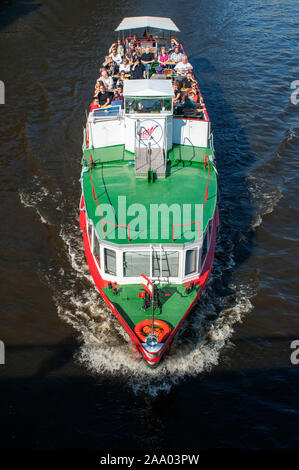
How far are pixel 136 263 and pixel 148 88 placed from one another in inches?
246

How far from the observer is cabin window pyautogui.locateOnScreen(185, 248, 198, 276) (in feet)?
45.8

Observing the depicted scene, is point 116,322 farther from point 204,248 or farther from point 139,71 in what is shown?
point 139,71

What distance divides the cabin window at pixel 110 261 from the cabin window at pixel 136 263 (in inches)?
15.2

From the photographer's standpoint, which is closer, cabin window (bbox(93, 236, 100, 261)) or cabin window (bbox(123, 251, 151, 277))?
cabin window (bbox(123, 251, 151, 277))

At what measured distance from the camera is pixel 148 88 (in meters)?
15.4

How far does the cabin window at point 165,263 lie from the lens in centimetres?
1382

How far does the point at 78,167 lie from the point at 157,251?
11304 millimetres

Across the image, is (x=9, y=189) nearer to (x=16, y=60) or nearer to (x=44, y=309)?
(x=44, y=309)

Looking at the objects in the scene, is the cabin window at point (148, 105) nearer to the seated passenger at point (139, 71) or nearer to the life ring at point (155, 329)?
the seated passenger at point (139, 71)

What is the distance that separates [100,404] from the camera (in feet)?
42.9

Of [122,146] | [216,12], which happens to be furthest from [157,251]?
[216,12]

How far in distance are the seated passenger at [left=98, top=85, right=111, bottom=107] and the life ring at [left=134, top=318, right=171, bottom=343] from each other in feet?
33.8

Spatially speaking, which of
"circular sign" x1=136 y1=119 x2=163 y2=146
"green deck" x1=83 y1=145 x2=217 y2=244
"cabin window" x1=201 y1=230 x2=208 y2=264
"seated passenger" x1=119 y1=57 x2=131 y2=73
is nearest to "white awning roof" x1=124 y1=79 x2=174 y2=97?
"circular sign" x1=136 y1=119 x2=163 y2=146

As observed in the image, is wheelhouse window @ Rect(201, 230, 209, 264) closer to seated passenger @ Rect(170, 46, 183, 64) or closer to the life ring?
the life ring
